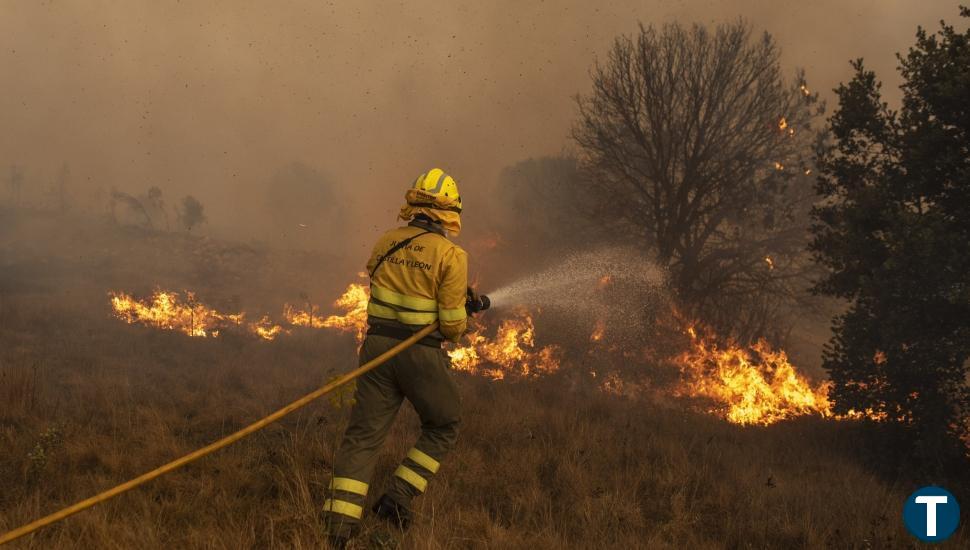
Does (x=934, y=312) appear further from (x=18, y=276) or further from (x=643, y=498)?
(x=18, y=276)

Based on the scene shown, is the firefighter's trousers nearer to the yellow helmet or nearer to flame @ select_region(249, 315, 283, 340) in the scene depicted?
the yellow helmet

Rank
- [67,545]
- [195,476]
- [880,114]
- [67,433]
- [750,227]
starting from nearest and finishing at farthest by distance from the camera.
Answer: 1. [67,545]
2. [195,476]
3. [67,433]
4. [880,114]
5. [750,227]

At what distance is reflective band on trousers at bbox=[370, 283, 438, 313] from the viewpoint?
349 cm

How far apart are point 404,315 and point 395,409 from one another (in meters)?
0.62

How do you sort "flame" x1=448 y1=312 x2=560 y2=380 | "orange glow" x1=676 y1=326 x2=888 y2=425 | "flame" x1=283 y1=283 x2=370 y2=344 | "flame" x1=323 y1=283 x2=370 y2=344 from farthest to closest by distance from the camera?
"flame" x1=283 y1=283 x2=370 y2=344 < "flame" x1=323 y1=283 x2=370 y2=344 < "flame" x1=448 y1=312 x2=560 y2=380 < "orange glow" x1=676 y1=326 x2=888 y2=425

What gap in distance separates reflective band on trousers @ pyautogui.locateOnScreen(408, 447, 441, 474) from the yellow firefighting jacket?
760 millimetres

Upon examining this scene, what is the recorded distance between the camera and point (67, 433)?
465cm

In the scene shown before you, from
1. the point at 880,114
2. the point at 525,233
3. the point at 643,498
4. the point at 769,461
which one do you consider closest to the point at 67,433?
the point at 643,498

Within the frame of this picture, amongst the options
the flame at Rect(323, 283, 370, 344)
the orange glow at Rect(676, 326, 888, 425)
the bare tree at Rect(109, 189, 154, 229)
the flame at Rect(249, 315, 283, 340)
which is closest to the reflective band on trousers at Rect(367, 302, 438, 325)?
the orange glow at Rect(676, 326, 888, 425)

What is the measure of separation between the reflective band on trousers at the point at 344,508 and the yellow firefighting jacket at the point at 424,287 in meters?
1.08

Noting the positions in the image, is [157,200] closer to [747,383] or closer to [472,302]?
[747,383]

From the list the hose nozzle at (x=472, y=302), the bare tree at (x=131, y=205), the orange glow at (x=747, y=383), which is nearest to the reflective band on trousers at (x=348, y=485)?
the hose nozzle at (x=472, y=302)

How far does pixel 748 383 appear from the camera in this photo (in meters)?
12.6

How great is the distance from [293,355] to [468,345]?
4.89 meters
